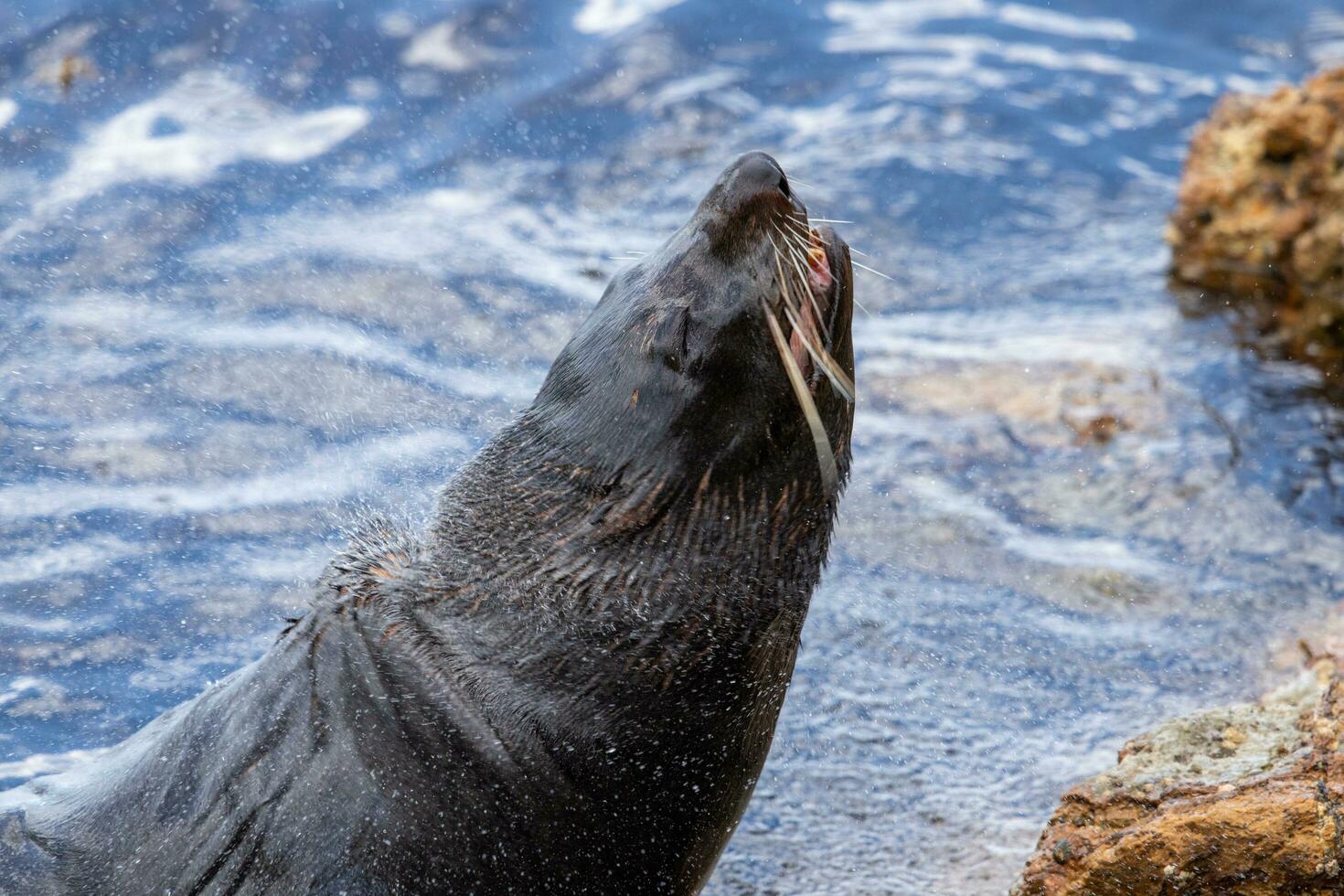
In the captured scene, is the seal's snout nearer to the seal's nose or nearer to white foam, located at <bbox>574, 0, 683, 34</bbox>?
the seal's nose

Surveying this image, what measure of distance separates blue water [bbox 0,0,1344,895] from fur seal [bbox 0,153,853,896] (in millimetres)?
1050

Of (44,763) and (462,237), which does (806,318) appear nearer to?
(44,763)

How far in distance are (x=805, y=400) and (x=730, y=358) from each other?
8.5 inches

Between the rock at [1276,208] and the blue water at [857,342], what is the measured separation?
34cm

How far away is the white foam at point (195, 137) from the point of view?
8.45 m

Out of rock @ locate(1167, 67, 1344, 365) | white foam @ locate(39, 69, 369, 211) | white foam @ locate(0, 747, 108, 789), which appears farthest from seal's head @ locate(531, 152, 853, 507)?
white foam @ locate(39, 69, 369, 211)

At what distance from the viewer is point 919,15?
11.7 meters

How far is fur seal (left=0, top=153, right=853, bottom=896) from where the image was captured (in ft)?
11.1

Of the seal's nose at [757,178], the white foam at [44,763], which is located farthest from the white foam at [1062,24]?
the white foam at [44,763]

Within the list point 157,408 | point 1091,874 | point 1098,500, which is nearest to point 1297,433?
point 1098,500

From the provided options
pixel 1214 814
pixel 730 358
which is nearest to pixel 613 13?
pixel 730 358

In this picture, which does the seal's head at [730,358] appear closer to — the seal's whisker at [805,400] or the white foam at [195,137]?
the seal's whisker at [805,400]

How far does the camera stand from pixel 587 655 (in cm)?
348

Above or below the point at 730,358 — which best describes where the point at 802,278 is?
above
